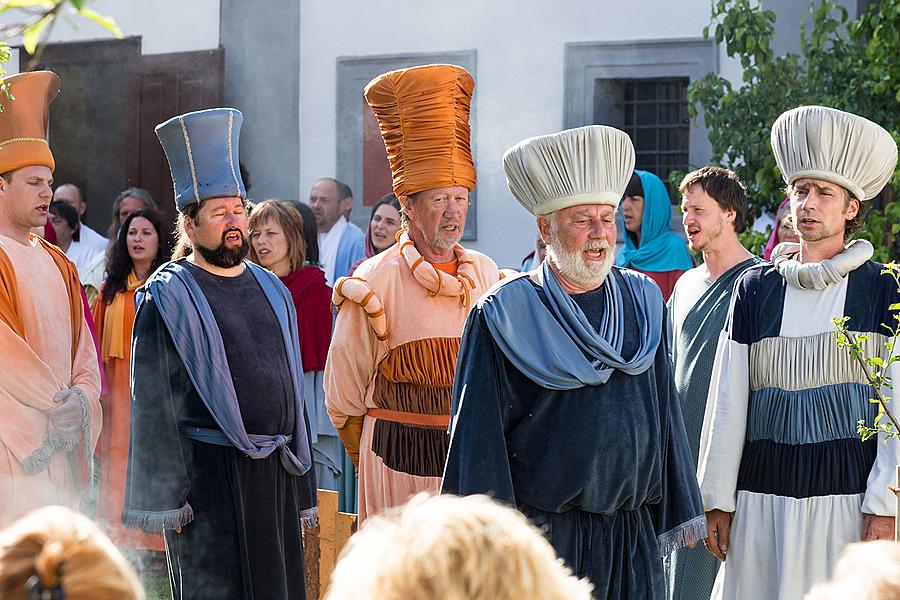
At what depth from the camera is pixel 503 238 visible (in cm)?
1139

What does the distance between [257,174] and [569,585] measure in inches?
400

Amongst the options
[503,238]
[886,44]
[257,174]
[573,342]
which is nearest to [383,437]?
[573,342]

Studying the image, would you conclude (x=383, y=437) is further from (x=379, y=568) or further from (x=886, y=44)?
(x=886, y=44)

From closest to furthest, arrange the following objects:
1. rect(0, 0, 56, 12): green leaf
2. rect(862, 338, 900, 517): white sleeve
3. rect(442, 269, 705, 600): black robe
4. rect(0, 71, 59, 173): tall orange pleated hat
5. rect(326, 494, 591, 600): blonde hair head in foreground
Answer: rect(0, 0, 56, 12): green leaf
rect(326, 494, 591, 600): blonde hair head in foreground
rect(442, 269, 705, 600): black robe
rect(862, 338, 900, 517): white sleeve
rect(0, 71, 59, 173): tall orange pleated hat

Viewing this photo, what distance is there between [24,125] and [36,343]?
905mm

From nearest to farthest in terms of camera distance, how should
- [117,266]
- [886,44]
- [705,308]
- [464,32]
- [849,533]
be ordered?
[849,533]
[705,308]
[117,266]
[886,44]
[464,32]

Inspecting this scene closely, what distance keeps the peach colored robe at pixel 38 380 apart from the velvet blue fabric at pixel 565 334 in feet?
7.16

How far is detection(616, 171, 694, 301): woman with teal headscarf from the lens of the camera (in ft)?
27.3

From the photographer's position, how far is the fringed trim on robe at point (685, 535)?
432cm

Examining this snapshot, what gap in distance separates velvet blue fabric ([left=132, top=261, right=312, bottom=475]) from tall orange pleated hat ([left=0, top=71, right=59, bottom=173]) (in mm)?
994

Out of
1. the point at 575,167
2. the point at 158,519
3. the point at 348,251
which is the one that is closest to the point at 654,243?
the point at 348,251

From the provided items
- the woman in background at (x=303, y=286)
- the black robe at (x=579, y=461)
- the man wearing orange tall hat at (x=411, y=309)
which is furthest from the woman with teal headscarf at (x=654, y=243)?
the black robe at (x=579, y=461)

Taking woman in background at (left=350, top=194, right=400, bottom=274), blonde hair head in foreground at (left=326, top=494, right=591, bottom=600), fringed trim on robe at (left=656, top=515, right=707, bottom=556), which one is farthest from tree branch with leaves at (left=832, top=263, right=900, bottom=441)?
woman in background at (left=350, top=194, right=400, bottom=274)

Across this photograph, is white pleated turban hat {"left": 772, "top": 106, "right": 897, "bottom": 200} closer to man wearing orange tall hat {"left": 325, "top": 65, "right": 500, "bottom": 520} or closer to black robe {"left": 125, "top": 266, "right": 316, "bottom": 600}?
Result: man wearing orange tall hat {"left": 325, "top": 65, "right": 500, "bottom": 520}
